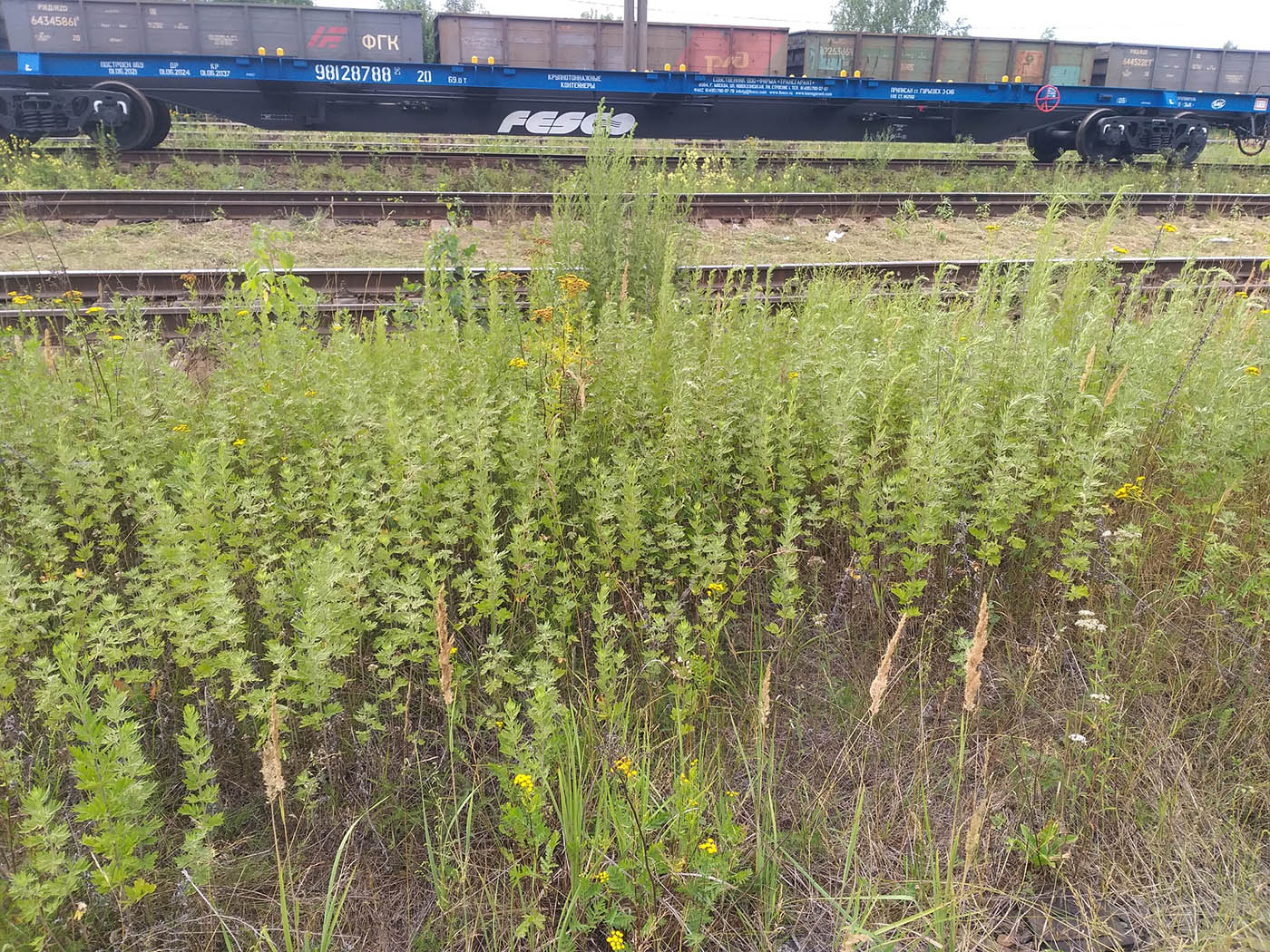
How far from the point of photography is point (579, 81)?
14781 millimetres

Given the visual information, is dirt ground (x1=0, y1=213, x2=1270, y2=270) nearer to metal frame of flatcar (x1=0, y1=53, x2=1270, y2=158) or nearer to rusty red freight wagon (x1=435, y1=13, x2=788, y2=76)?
metal frame of flatcar (x1=0, y1=53, x2=1270, y2=158)

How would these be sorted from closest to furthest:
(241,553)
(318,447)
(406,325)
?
(241,553) < (318,447) < (406,325)

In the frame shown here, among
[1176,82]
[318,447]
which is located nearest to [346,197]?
[318,447]

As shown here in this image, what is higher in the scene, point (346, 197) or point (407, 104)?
point (407, 104)

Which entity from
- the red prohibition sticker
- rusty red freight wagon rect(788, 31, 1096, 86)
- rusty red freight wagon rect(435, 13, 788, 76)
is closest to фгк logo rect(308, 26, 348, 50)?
rusty red freight wagon rect(435, 13, 788, 76)

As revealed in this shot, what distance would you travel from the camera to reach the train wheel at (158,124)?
13.9m

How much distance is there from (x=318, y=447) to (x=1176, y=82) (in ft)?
71.6

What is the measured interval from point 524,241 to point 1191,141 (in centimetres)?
1538

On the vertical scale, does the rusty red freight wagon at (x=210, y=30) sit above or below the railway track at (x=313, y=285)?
above

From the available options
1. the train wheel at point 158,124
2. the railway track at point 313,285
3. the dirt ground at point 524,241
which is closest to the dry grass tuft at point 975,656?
the railway track at point 313,285

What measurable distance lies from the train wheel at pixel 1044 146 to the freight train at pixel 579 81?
0.05 m

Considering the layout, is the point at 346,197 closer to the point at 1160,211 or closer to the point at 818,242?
the point at 818,242

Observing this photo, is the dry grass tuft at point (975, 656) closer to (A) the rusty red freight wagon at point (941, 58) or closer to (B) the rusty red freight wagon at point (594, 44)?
(B) the rusty red freight wagon at point (594, 44)

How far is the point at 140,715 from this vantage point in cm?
235
